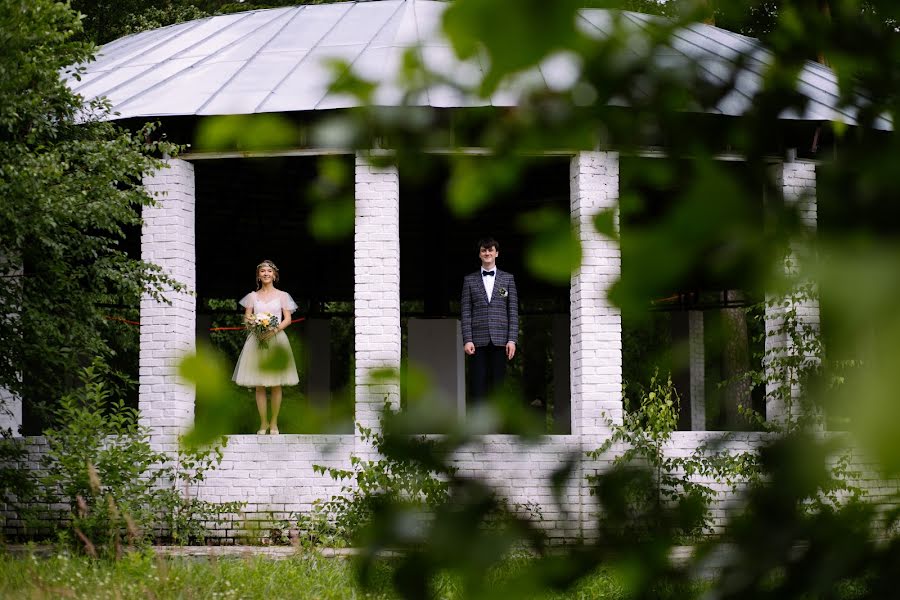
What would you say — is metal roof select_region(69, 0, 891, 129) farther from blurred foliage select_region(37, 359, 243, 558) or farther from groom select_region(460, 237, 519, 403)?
blurred foliage select_region(37, 359, 243, 558)

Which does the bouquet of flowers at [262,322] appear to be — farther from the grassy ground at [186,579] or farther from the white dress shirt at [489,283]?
the grassy ground at [186,579]

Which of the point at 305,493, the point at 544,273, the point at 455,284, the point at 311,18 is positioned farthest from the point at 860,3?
the point at 455,284

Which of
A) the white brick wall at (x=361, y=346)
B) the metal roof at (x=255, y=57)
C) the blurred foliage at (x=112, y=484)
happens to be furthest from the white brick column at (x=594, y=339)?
the blurred foliage at (x=112, y=484)

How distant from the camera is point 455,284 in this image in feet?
57.6

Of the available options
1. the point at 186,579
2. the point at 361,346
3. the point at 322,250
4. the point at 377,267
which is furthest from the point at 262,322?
the point at 322,250

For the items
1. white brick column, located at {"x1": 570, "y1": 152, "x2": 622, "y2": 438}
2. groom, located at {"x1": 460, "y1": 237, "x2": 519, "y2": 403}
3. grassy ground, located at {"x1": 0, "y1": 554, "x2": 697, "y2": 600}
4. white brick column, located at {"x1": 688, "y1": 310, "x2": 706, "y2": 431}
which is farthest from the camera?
white brick column, located at {"x1": 688, "y1": 310, "x2": 706, "y2": 431}

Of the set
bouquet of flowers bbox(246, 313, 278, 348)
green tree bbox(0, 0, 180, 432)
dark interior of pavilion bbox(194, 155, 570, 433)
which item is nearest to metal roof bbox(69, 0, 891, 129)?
green tree bbox(0, 0, 180, 432)

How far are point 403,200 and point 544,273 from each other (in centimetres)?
1309

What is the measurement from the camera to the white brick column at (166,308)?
31.7 ft

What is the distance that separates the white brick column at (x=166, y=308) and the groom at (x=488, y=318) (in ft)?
8.09

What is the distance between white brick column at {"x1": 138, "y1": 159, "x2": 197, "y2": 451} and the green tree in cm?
124

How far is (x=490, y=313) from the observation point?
409 inches

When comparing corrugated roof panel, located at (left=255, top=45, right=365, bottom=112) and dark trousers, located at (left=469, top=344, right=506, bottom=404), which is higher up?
corrugated roof panel, located at (left=255, top=45, right=365, bottom=112)

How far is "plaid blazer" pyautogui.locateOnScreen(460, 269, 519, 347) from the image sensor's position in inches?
408
